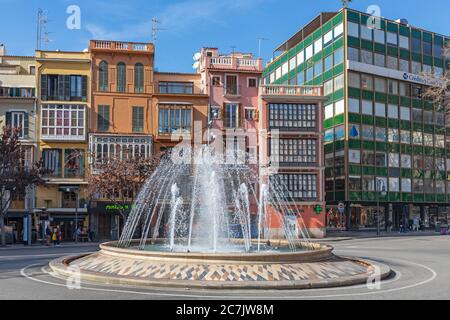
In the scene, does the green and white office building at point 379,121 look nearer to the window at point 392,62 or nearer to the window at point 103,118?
the window at point 392,62

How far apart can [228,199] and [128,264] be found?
34.0 metres

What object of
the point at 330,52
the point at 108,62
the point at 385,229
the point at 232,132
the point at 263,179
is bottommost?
the point at 385,229

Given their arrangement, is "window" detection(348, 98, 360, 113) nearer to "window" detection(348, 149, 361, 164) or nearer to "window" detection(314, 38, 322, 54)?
"window" detection(348, 149, 361, 164)

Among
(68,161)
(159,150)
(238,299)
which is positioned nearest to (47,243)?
(68,161)

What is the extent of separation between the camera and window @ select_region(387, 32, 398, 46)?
65.4 metres

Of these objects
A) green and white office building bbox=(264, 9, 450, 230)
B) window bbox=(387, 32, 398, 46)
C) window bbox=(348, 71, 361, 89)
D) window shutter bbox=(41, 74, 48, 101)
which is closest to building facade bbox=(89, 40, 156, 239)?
window shutter bbox=(41, 74, 48, 101)

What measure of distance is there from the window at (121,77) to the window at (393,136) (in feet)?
106

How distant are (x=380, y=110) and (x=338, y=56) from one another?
824 cm

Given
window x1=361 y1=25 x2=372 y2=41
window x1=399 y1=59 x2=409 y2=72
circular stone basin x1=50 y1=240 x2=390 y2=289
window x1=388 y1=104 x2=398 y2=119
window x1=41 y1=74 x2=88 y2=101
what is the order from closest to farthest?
circular stone basin x1=50 y1=240 x2=390 y2=289
window x1=41 y1=74 x2=88 y2=101
window x1=361 y1=25 x2=372 y2=41
window x1=388 y1=104 x2=398 y2=119
window x1=399 y1=59 x2=409 y2=72

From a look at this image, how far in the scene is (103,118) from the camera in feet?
167

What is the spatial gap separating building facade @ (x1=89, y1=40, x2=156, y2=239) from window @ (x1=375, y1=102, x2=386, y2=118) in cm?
2763

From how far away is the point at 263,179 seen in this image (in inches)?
2045

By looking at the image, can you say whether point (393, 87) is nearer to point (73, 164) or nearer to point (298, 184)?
point (298, 184)
